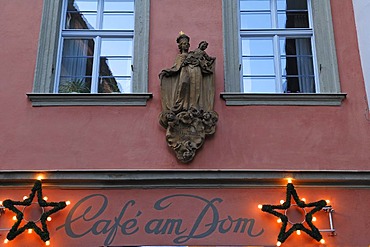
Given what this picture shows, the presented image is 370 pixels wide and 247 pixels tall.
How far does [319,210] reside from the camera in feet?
20.5

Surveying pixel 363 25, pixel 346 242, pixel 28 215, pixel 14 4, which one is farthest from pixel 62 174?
pixel 363 25

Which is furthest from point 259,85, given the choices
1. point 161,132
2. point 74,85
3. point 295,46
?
point 74,85

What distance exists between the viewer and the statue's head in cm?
695

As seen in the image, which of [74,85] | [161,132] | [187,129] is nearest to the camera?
[187,129]

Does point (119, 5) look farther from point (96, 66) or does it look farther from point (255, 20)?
point (255, 20)

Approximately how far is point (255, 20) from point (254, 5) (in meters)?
0.22

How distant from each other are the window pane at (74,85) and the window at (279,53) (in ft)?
5.47

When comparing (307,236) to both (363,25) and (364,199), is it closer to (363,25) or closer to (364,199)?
(364,199)

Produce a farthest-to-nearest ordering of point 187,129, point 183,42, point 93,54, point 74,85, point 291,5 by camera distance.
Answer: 1. point 291,5
2. point 93,54
3. point 74,85
4. point 183,42
5. point 187,129

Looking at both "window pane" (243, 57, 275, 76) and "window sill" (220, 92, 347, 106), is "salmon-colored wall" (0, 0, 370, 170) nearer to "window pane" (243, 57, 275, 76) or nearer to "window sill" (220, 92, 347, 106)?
"window sill" (220, 92, 347, 106)

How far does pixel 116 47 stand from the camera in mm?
7465

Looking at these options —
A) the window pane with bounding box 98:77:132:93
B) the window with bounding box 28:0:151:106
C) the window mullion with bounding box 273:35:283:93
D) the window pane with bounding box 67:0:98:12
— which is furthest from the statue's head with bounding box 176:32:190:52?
the window pane with bounding box 67:0:98:12

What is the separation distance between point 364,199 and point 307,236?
0.76 meters

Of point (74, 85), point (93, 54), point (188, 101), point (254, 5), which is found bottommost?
point (188, 101)
